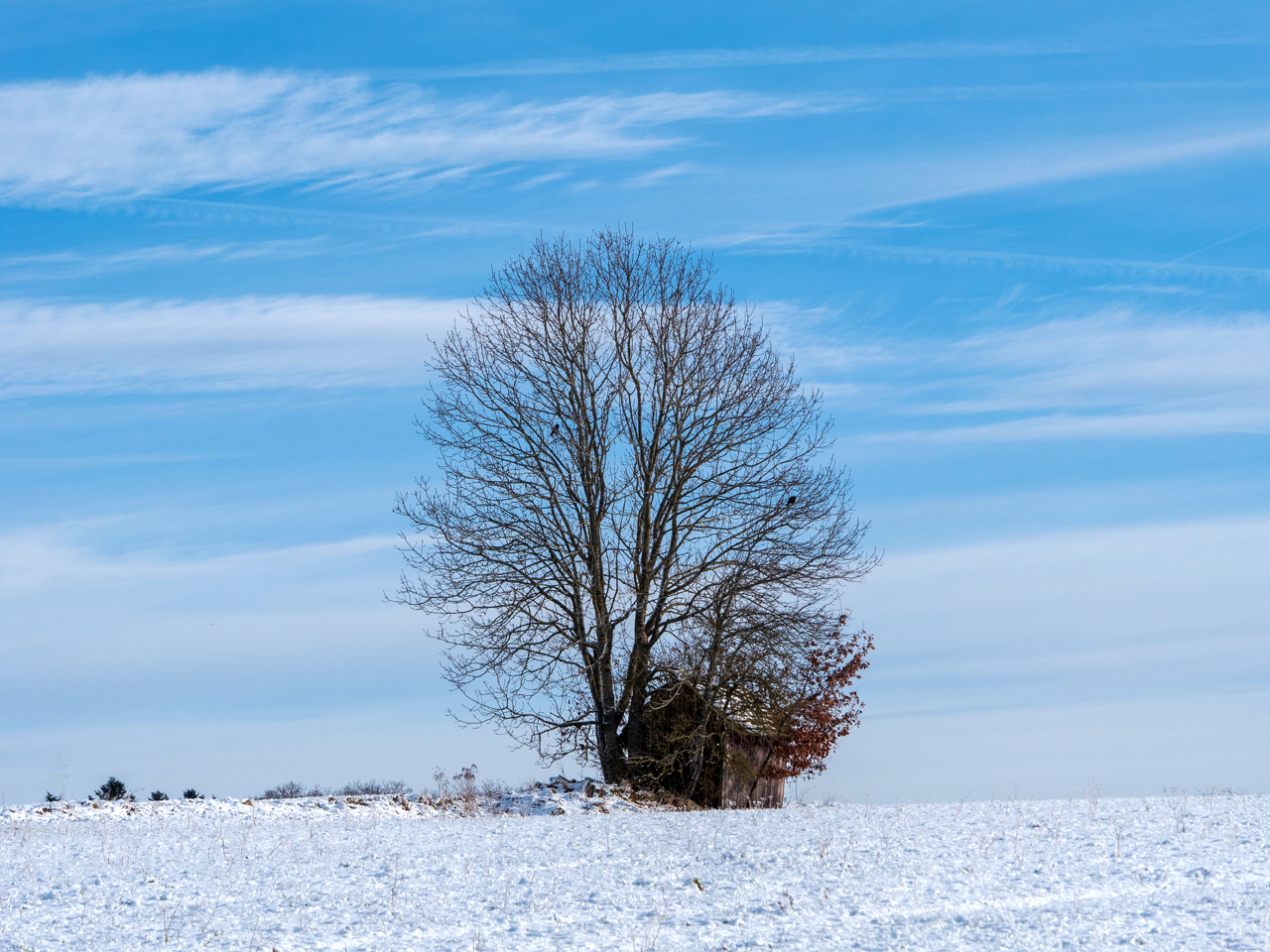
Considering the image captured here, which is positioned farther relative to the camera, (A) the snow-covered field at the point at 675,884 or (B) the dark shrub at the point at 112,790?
(B) the dark shrub at the point at 112,790

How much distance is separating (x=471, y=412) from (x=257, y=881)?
1203 centimetres

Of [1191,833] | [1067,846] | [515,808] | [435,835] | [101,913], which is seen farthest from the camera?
[515,808]

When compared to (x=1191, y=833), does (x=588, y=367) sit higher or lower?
higher

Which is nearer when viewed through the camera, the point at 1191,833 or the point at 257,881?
the point at 257,881

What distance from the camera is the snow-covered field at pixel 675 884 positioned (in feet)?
28.5

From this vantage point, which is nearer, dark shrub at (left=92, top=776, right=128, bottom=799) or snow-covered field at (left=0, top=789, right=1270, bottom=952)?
snow-covered field at (left=0, top=789, right=1270, bottom=952)

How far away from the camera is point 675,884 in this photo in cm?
1012

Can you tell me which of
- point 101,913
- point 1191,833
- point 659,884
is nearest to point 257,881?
point 101,913

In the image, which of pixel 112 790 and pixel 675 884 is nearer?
pixel 675 884

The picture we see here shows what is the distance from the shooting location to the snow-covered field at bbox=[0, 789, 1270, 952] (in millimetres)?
8695

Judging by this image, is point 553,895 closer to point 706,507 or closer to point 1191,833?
point 1191,833

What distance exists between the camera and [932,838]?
1222 cm

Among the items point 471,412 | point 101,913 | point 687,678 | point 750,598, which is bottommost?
point 101,913

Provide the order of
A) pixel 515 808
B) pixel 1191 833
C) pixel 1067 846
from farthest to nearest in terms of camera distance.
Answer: pixel 515 808 → pixel 1191 833 → pixel 1067 846
